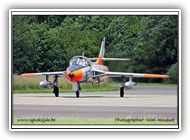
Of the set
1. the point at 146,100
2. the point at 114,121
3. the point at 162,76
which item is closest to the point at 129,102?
the point at 146,100

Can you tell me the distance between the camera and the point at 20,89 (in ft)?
90.9

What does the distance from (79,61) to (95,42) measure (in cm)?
224

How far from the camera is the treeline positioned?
2755 centimetres

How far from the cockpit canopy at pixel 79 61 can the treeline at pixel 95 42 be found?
438mm

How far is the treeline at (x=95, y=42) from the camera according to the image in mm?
27547

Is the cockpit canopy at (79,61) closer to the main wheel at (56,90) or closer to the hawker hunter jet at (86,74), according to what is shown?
the hawker hunter jet at (86,74)

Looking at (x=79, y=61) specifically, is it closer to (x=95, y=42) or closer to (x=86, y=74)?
(x=95, y=42)

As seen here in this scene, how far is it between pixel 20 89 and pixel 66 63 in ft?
9.19

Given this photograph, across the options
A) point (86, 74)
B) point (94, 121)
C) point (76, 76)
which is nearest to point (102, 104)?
point (76, 76)

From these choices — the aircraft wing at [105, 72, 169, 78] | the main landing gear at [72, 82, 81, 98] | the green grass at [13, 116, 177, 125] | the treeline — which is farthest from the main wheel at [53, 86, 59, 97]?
the green grass at [13, 116, 177, 125]

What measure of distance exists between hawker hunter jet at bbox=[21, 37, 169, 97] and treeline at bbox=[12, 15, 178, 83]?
0.18 metres
